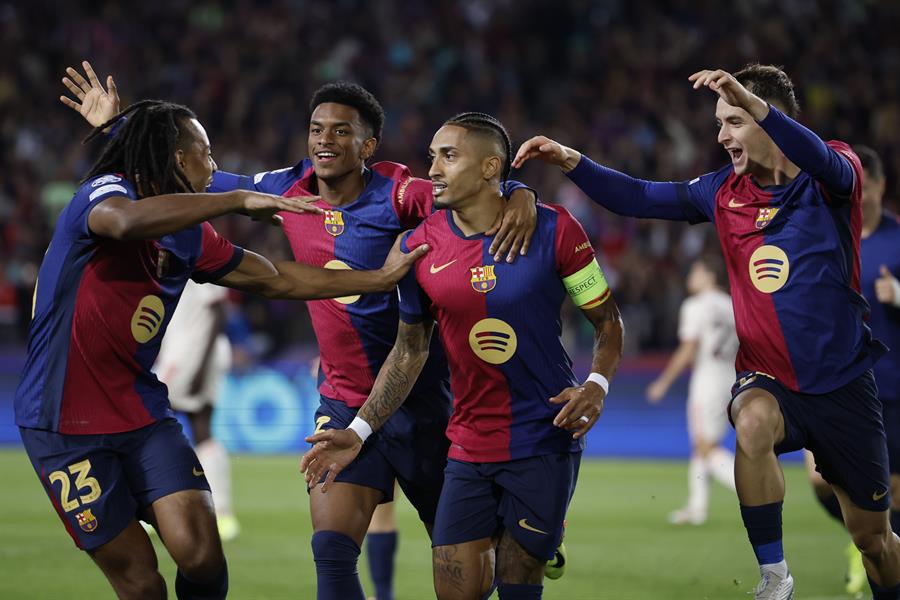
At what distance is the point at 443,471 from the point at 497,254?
1.29 m

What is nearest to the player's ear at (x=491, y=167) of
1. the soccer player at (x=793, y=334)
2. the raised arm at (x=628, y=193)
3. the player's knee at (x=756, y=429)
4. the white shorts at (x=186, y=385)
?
the soccer player at (x=793, y=334)

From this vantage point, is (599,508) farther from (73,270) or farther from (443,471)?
(73,270)

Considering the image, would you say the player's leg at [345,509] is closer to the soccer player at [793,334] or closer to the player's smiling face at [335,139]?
the player's smiling face at [335,139]

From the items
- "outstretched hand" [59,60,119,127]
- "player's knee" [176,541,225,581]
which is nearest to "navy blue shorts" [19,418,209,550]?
"player's knee" [176,541,225,581]

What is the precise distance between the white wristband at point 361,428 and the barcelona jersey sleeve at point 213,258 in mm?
956

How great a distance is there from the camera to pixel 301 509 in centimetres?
1230

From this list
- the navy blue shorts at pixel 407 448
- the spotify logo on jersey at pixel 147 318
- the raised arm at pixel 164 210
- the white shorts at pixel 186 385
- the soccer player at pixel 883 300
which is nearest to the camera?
the raised arm at pixel 164 210

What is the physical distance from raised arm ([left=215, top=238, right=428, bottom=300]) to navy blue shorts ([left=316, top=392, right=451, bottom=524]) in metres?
0.77

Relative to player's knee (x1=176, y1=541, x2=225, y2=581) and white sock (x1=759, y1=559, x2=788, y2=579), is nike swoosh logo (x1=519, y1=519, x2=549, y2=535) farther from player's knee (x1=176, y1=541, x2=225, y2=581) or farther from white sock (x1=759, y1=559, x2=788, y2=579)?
player's knee (x1=176, y1=541, x2=225, y2=581)

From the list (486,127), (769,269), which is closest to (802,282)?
(769,269)

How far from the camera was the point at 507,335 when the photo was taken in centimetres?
555

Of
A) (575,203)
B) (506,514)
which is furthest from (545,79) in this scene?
(506,514)

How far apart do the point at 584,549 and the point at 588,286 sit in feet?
16.8

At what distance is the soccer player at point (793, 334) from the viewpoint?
562 cm
